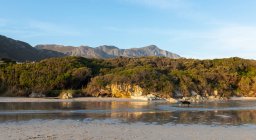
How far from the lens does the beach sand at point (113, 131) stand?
19781 millimetres

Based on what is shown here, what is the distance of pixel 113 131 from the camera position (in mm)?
21969

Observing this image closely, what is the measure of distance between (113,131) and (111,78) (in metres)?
48.8

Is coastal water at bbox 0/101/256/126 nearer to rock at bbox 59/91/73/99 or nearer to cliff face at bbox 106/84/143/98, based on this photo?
rock at bbox 59/91/73/99

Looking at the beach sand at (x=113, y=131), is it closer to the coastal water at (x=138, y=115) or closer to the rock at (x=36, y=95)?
the coastal water at (x=138, y=115)

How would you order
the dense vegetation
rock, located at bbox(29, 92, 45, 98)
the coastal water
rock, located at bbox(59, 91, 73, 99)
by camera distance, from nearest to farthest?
the coastal water → rock, located at bbox(59, 91, 73, 99) → rock, located at bbox(29, 92, 45, 98) → the dense vegetation

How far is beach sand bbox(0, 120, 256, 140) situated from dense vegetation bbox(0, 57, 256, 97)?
4322 centimetres

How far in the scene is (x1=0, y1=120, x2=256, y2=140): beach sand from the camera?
64.9ft

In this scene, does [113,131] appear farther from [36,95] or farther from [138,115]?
[36,95]

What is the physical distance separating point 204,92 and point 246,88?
11.2 meters

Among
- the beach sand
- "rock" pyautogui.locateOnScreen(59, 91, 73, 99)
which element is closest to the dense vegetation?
"rock" pyautogui.locateOnScreen(59, 91, 73, 99)

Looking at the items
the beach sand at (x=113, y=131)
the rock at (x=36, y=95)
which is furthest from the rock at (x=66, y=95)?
the beach sand at (x=113, y=131)

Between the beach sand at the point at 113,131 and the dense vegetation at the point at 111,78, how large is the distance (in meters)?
43.2

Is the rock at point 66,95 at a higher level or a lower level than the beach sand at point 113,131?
higher

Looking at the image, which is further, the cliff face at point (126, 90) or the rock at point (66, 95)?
the cliff face at point (126, 90)
